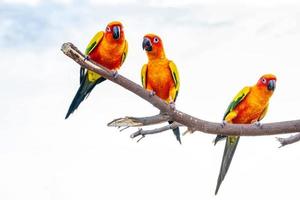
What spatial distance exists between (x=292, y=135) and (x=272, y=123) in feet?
1.77

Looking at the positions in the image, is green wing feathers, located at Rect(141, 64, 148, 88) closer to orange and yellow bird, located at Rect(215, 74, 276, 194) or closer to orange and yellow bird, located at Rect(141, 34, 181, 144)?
orange and yellow bird, located at Rect(141, 34, 181, 144)

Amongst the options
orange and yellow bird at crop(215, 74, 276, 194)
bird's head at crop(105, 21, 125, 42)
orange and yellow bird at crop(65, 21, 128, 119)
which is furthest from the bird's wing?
orange and yellow bird at crop(215, 74, 276, 194)

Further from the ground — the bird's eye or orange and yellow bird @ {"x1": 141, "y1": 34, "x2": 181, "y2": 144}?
the bird's eye

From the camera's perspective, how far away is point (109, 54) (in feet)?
20.2

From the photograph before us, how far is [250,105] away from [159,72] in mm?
1313

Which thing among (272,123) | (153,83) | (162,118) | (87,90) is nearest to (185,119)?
(162,118)

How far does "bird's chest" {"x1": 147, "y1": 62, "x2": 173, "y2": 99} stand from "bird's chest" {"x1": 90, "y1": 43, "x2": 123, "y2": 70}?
16.6 inches

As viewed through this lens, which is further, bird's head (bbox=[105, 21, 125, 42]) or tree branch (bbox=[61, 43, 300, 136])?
bird's head (bbox=[105, 21, 125, 42])

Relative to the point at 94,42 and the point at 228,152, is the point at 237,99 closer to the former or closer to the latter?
the point at 228,152

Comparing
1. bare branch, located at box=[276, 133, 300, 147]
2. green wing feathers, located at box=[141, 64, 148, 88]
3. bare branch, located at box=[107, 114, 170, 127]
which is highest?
green wing feathers, located at box=[141, 64, 148, 88]

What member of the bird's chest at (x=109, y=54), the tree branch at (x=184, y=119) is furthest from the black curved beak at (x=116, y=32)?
the tree branch at (x=184, y=119)

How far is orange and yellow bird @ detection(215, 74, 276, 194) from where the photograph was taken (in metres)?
6.38

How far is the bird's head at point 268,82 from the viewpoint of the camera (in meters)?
6.35

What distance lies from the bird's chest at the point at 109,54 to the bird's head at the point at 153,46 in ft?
1.08
